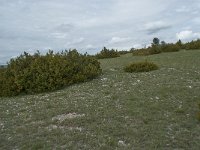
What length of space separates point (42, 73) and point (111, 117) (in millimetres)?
5089

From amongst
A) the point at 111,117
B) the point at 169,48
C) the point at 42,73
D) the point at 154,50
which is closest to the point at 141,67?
the point at 42,73

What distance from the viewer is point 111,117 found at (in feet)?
26.2

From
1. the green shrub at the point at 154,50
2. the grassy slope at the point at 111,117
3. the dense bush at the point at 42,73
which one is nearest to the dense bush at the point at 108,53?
the green shrub at the point at 154,50

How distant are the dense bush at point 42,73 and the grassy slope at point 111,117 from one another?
0.63m

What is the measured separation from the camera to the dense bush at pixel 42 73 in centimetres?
1223

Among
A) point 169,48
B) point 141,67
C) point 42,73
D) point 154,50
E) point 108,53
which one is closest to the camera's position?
point 42,73

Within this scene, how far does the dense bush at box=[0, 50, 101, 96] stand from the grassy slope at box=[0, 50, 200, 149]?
2.08 feet

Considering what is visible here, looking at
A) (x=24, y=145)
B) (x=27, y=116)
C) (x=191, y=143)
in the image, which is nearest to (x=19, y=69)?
(x=27, y=116)

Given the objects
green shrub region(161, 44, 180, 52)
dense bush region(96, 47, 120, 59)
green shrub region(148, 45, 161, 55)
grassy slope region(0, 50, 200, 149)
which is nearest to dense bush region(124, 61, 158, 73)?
grassy slope region(0, 50, 200, 149)

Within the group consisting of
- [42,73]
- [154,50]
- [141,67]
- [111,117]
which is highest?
[154,50]

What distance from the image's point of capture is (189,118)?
7859 mm

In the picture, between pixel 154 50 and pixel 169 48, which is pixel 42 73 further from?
pixel 169 48

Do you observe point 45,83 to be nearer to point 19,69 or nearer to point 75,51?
point 19,69

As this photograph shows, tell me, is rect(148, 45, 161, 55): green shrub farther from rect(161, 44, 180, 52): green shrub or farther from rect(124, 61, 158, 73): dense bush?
rect(124, 61, 158, 73): dense bush
